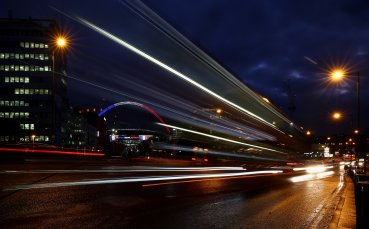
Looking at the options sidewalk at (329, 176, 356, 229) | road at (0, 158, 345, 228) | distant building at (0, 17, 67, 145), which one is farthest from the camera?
distant building at (0, 17, 67, 145)

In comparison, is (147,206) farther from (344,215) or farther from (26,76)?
(26,76)

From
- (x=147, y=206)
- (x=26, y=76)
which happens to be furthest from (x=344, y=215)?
(x=26, y=76)

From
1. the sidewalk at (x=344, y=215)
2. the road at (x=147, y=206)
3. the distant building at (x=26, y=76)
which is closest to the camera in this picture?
the road at (x=147, y=206)

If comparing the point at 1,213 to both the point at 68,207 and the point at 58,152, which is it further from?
the point at 58,152

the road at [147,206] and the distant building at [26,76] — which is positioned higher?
the distant building at [26,76]

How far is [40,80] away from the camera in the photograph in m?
105

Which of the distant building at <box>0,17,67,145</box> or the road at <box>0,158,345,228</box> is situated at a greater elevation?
the distant building at <box>0,17,67,145</box>

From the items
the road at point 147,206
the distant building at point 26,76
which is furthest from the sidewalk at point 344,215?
the distant building at point 26,76

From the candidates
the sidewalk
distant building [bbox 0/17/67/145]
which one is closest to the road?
the sidewalk

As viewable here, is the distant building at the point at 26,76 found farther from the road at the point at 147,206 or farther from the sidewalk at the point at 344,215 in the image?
the sidewalk at the point at 344,215

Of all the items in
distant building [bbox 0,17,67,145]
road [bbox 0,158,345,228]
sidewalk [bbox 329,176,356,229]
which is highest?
distant building [bbox 0,17,67,145]

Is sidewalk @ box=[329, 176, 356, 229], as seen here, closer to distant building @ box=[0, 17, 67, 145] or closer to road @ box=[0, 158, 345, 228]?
road @ box=[0, 158, 345, 228]

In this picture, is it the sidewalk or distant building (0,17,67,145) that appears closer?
the sidewalk

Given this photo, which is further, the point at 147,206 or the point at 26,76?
the point at 26,76
